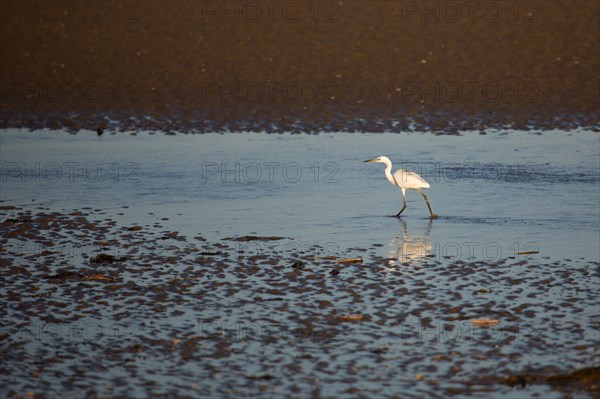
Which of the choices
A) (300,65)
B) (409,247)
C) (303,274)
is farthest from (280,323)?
(300,65)

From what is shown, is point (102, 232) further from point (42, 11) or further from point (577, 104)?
point (42, 11)

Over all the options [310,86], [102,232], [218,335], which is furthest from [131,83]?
[218,335]

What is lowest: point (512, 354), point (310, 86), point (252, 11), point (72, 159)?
point (512, 354)

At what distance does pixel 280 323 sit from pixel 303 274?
6.89 ft

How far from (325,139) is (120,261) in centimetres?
1178

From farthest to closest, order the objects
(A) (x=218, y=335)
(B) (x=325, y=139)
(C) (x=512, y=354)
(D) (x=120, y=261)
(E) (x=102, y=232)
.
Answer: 1. (B) (x=325, y=139)
2. (E) (x=102, y=232)
3. (D) (x=120, y=261)
4. (A) (x=218, y=335)
5. (C) (x=512, y=354)

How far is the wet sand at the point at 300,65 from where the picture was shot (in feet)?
91.8

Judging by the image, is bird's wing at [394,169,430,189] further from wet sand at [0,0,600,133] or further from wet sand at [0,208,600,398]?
wet sand at [0,0,600,133]

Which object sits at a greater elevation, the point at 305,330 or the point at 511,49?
the point at 511,49

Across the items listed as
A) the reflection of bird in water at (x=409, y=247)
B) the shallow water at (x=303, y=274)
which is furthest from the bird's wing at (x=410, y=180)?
the reflection of bird in water at (x=409, y=247)

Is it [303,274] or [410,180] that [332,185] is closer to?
[410,180]

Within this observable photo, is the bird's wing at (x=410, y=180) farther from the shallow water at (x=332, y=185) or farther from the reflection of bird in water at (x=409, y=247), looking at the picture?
the reflection of bird in water at (x=409, y=247)

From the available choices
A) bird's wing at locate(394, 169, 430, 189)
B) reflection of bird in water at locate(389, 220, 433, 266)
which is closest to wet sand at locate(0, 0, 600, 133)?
bird's wing at locate(394, 169, 430, 189)

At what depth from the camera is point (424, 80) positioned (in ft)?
98.5
